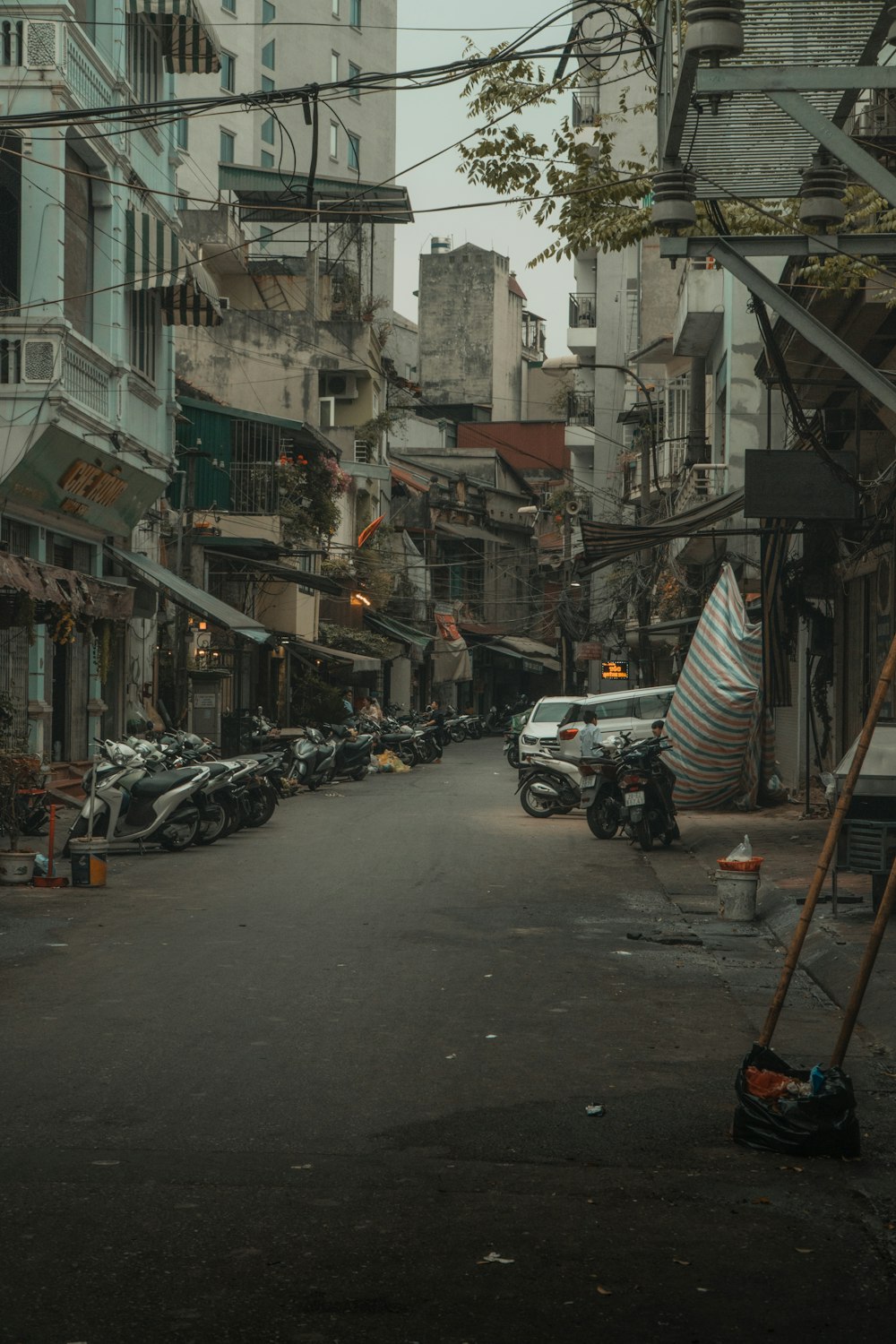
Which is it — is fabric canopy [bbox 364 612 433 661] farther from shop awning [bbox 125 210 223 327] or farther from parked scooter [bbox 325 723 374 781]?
shop awning [bbox 125 210 223 327]

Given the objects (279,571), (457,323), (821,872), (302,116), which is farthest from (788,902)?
(457,323)

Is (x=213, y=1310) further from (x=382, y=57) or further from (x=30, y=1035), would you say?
(x=382, y=57)

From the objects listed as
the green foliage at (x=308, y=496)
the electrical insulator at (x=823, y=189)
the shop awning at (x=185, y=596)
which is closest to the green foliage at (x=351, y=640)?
the green foliage at (x=308, y=496)

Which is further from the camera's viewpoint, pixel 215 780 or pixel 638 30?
pixel 215 780

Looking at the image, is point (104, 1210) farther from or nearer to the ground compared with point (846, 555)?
nearer to the ground

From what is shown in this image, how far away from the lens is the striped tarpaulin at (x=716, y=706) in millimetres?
17938

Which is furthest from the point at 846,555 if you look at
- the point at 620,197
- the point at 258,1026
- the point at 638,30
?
the point at 258,1026

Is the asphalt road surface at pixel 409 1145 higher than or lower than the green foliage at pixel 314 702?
lower

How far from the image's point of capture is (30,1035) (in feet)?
24.5

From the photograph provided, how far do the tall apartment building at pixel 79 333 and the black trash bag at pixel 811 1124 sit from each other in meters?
10.9

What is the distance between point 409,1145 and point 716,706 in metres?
12.9

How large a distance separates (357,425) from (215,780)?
32858 millimetres

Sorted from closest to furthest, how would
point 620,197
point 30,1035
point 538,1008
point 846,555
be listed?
1. point 30,1035
2. point 538,1008
3. point 620,197
4. point 846,555

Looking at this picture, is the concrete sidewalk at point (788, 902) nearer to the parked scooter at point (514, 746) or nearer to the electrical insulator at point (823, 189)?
the electrical insulator at point (823, 189)
